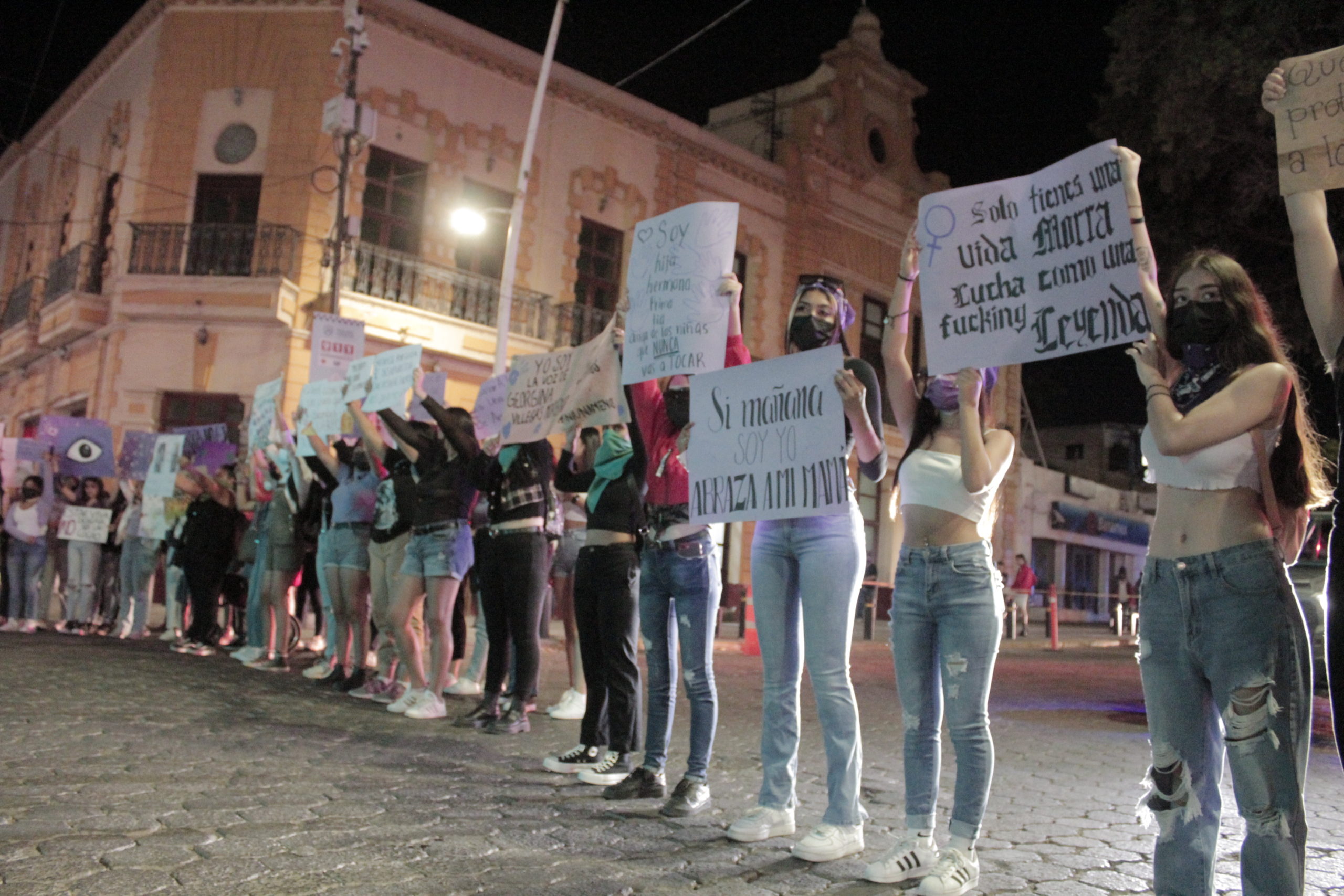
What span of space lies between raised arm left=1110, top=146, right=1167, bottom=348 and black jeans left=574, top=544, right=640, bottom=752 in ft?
9.05

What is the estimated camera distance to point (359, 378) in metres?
7.89

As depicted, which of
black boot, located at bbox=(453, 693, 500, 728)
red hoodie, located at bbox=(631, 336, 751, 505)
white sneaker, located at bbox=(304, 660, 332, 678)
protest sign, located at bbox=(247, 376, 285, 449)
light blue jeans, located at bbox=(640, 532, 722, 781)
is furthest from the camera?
protest sign, located at bbox=(247, 376, 285, 449)

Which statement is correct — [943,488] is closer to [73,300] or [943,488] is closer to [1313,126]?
[1313,126]

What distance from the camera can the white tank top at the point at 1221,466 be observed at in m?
2.85

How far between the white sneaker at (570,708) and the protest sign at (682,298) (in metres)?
2.91

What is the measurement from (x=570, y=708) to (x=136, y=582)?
6418 millimetres

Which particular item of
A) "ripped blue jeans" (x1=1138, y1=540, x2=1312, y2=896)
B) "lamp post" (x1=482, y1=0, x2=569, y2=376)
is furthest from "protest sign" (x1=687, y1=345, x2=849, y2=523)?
"lamp post" (x1=482, y1=0, x2=569, y2=376)

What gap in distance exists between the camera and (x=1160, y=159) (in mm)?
Result: 14562

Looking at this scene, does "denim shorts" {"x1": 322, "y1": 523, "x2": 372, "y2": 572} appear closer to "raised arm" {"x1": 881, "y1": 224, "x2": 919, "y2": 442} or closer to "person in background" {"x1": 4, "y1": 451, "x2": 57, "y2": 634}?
"raised arm" {"x1": 881, "y1": 224, "x2": 919, "y2": 442}

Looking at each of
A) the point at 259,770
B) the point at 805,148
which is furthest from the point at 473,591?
the point at 805,148

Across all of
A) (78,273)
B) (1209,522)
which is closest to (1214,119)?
(1209,522)

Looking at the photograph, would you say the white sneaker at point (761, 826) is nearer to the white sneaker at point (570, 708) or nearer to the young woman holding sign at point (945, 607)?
the young woman holding sign at point (945, 607)

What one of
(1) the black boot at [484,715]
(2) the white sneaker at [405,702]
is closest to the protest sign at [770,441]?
(1) the black boot at [484,715]

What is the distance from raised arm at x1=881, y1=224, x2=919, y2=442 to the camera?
392cm
